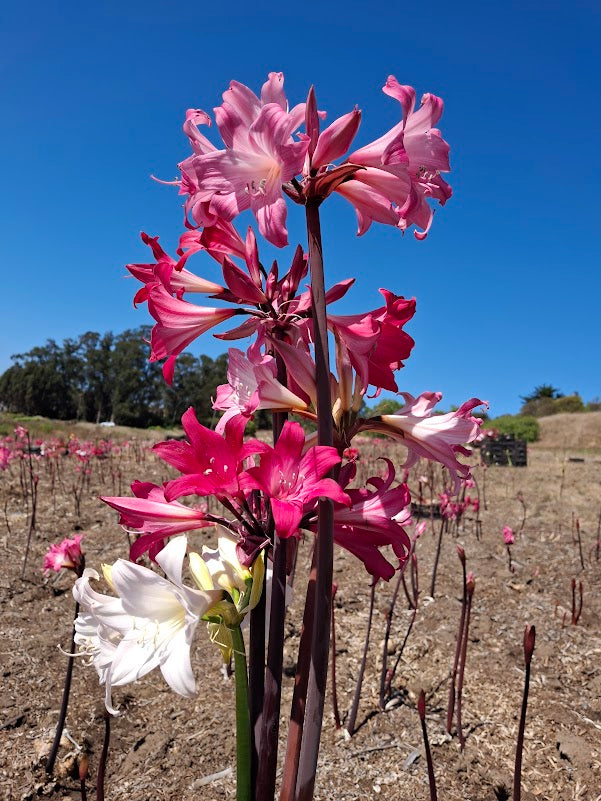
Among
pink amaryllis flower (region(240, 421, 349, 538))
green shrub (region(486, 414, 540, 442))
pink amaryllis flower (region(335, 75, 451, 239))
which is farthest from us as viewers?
green shrub (region(486, 414, 540, 442))

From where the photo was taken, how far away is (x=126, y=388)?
47.7 metres

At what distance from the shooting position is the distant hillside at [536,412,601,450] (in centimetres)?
2298

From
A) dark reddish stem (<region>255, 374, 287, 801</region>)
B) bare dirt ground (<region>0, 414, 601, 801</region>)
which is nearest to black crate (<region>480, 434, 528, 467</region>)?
bare dirt ground (<region>0, 414, 601, 801</region>)

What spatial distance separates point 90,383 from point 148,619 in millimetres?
54502

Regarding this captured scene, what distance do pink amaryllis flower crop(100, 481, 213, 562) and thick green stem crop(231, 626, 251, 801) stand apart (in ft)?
0.69

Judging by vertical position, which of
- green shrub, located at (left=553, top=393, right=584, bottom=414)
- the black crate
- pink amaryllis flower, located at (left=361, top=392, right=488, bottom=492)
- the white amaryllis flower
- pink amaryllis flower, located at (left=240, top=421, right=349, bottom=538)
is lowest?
the white amaryllis flower

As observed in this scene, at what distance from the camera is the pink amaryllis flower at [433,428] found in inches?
46.0

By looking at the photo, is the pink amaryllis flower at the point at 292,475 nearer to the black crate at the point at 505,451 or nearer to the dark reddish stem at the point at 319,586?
the dark reddish stem at the point at 319,586

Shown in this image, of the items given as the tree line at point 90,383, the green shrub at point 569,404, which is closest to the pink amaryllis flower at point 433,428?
the green shrub at point 569,404

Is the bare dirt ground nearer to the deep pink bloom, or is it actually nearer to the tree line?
the deep pink bloom

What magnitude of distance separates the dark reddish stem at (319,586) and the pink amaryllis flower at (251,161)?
132 millimetres

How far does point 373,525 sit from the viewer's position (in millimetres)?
1081

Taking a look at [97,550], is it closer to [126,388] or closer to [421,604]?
[421,604]

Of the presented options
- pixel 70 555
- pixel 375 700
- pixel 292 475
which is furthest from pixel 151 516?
pixel 375 700
